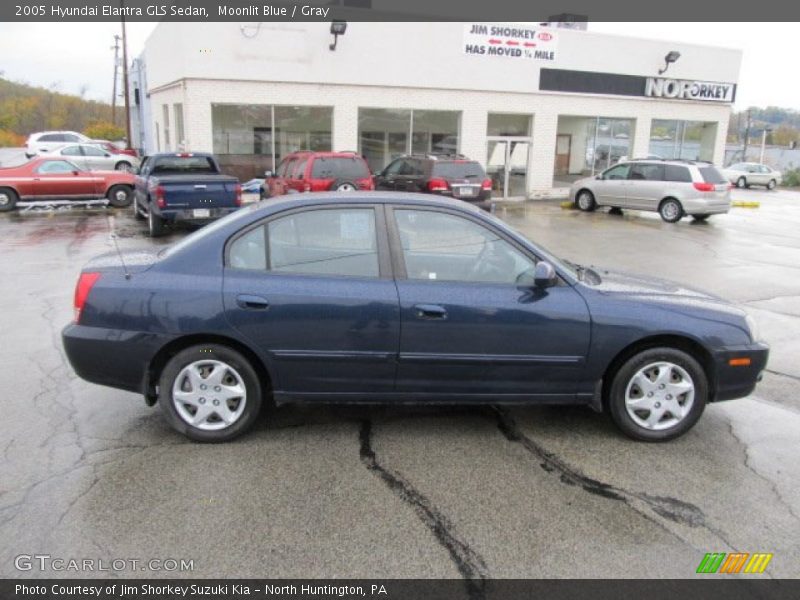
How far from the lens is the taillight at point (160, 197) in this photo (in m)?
12.6

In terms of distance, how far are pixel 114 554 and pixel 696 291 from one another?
410 centimetres

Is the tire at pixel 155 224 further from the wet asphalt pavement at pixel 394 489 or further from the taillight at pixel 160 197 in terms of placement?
the wet asphalt pavement at pixel 394 489

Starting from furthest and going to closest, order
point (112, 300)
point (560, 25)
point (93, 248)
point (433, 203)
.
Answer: point (560, 25) → point (93, 248) → point (433, 203) → point (112, 300)

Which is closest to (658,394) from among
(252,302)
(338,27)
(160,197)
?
(252,302)

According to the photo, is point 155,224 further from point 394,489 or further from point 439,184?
point 394,489

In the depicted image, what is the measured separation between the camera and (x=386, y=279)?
4.14 m

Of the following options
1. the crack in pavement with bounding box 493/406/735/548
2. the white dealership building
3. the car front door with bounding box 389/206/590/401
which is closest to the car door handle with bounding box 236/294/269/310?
the car front door with bounding box 389/206/590/401

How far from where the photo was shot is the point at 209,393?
163 inches

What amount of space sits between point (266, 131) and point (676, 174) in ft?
39.3

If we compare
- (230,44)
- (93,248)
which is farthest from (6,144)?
(93,248)

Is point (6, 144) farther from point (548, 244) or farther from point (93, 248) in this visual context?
point (548, 244)

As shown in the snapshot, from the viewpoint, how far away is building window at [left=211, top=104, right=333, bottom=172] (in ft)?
63.6

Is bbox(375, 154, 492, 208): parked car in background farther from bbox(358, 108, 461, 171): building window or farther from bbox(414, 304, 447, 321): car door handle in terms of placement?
bbox(414, 304, 447, 321): car door handle

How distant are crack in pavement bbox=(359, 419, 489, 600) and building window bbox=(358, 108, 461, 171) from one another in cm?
1790
